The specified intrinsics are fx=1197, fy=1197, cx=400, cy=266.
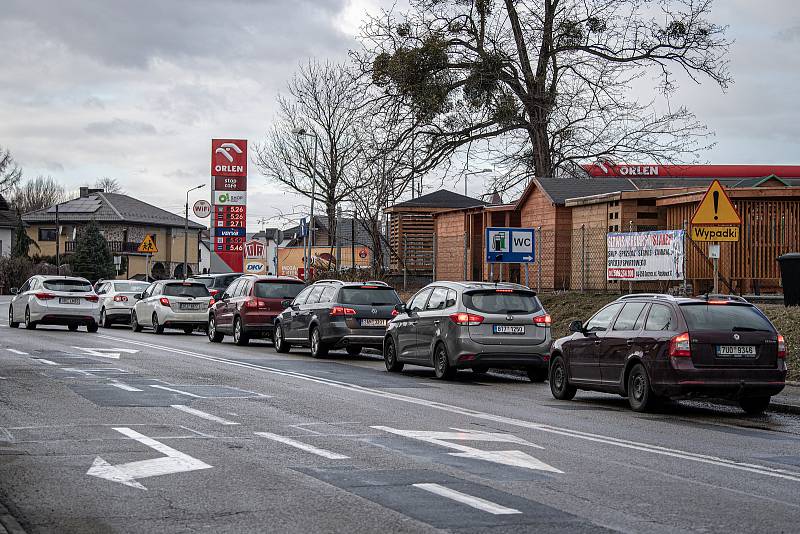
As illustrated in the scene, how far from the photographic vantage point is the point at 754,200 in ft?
88.9

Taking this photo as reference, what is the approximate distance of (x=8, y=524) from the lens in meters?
6.98

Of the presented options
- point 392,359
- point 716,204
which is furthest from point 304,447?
point 392,359

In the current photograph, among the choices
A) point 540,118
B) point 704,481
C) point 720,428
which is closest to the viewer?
point 704,481

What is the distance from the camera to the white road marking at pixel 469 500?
24.5 feet

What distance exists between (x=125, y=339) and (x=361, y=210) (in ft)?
57.9

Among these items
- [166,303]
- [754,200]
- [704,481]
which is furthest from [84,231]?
[704,481]

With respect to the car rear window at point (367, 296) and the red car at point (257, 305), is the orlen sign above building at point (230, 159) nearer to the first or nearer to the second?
the red car at point (257, 305)

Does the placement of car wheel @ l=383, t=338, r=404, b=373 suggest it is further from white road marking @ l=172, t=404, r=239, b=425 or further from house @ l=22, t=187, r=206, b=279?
house @ l=22, t=187, r=206, b=279

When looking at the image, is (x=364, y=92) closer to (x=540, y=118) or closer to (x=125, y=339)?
(x=540, y=118)

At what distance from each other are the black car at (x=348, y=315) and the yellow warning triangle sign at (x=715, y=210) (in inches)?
307

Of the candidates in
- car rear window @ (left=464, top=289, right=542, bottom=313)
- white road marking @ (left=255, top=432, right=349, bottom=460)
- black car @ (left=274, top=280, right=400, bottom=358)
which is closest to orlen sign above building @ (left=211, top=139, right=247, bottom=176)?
black car @ (left=274, top=280, right=400, bottom=358)

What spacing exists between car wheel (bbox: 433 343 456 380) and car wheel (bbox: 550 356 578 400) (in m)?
2.73

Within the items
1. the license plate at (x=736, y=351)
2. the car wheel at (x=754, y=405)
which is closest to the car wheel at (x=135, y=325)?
the car wheel at (x=754, y=405)

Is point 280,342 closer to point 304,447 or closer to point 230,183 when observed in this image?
point 304,447
